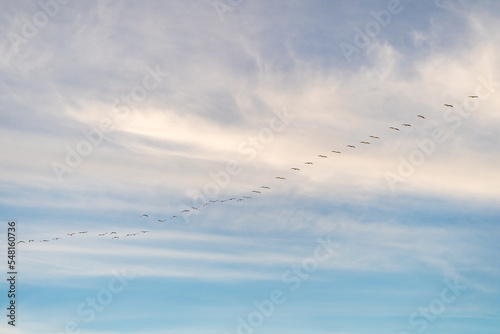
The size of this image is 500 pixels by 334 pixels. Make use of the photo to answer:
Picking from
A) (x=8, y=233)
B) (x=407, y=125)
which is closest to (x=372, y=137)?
(x=407, y=125)

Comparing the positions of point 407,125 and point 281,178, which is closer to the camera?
point 407,125

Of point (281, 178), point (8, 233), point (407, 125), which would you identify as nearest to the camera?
point (8, 233)

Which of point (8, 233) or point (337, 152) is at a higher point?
point (337, 152)

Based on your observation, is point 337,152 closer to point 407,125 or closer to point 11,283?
point 407,125

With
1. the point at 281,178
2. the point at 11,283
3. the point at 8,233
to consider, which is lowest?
the point at 11,283

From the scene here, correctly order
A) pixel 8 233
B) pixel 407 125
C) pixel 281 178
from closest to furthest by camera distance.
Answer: pixel 8 233 → pixel 407 125 → pixel 281 178

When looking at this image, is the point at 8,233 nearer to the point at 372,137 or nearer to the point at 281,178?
the point at 281,178

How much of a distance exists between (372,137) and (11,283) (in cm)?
11583

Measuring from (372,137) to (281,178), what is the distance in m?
31.9

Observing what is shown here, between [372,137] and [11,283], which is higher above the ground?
[372,137]

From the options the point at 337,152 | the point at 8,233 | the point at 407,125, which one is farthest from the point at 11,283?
the point at 407,125

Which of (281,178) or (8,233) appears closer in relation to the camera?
(8,233)

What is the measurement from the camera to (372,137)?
191 m

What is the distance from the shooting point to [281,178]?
196m
